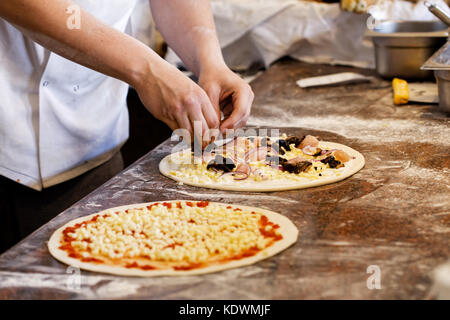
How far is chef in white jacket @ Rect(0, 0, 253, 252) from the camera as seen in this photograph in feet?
4.85

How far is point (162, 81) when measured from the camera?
5.01ft

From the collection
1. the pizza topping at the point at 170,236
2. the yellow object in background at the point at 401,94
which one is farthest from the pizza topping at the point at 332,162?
the yellow object in background at the point at 401,94

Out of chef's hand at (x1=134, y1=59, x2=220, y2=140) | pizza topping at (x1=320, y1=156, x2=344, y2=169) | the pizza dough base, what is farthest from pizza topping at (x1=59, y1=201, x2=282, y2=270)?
pizza topping at (x1=320, y1=156, x2=344, y2=169)

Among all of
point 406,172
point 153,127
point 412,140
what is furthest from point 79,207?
point 153,127

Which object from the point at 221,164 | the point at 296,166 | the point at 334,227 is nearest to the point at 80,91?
the point at 221,164

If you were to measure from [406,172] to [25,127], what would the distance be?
1.16m

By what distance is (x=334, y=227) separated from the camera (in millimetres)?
1317

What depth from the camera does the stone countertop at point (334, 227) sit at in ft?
3.55

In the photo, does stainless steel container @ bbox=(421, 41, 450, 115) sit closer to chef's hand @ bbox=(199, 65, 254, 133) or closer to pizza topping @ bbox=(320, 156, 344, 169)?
pizza topping @ bbox=(320, 156, 344, 169)

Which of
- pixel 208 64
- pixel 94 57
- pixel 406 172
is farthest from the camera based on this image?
pixel 208 64

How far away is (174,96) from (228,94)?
0.33 metres

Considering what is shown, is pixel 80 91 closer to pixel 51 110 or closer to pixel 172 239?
pixel 51 110
